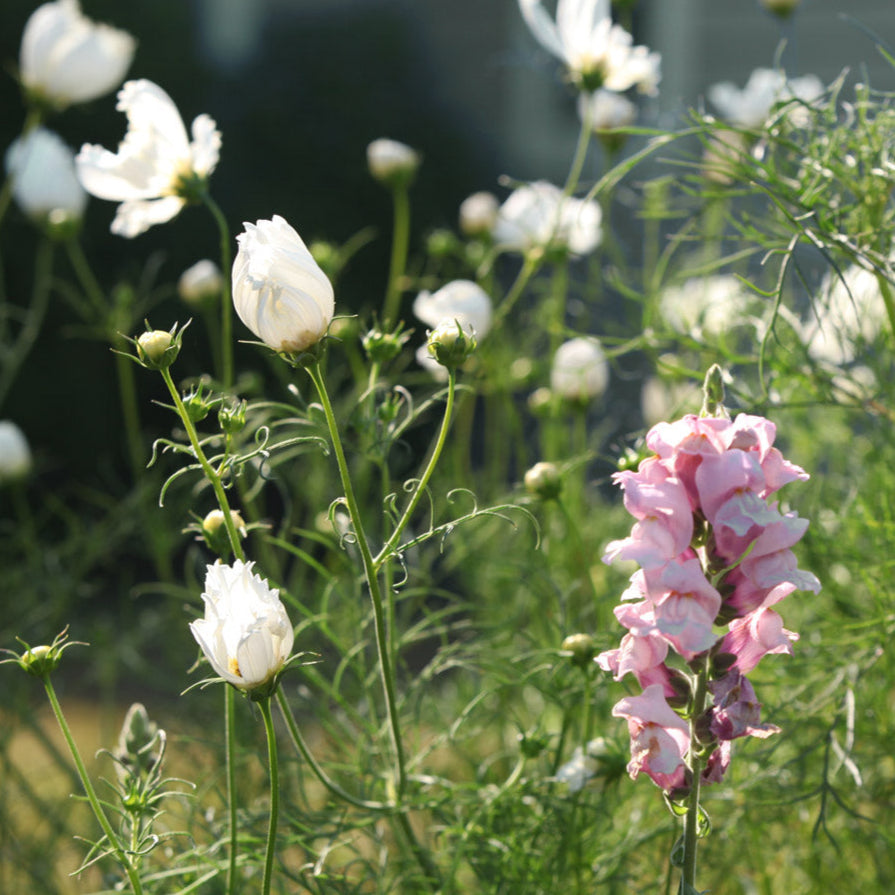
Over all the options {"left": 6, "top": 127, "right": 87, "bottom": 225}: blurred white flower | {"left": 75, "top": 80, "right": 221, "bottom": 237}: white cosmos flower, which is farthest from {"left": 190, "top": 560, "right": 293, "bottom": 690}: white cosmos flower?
{"left": 6, "top": 127, "right": 87, "bottom": 225}: blurred white flower

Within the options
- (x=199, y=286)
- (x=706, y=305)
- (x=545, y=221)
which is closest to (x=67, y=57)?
(x=199, y=286)

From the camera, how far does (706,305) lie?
3.11 ft

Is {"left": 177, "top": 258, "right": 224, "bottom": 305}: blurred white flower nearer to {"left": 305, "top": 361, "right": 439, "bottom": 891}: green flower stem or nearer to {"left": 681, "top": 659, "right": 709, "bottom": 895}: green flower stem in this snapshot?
{"left": 305, "top": 361, "right": 439, "bottom": 891}: green flower stem

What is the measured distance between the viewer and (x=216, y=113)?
416cm

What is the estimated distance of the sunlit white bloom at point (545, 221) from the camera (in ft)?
3.84

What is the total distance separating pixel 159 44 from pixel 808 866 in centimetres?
372

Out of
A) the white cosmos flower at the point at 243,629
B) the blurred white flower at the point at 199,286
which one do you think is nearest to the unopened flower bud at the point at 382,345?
the white cosmos flower at the point at 243,629

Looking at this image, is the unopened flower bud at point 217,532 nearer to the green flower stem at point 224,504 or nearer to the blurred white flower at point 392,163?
the green flower stem at point 224,504

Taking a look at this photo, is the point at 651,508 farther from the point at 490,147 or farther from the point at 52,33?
the point at 490,147

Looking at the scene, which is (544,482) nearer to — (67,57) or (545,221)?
(545,221)

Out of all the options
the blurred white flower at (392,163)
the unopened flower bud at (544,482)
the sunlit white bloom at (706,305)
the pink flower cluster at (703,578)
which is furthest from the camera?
the blurred white flower at (392,163)

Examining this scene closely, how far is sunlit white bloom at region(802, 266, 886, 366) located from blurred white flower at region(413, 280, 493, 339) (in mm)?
277

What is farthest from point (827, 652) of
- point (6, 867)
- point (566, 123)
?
point (566, 123)

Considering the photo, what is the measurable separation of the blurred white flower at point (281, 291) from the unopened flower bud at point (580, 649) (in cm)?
25
